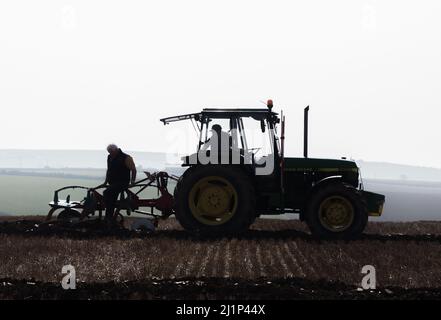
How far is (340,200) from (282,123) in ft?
6.35

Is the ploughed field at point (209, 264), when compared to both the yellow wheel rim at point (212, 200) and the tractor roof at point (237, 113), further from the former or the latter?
the tractor roof at point (237, 113)

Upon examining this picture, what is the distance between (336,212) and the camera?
10.7 metres

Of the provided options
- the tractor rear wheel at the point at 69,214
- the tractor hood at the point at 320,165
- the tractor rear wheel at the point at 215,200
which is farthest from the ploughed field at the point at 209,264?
the tractor hood at the point at 320,165

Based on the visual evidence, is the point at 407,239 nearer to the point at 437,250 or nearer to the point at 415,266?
the point at 437,250

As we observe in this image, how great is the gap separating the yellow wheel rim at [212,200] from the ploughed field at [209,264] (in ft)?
1.61

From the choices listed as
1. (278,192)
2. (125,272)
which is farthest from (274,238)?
(125,272)

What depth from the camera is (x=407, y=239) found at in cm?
1112

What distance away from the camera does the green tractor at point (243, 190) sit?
415 inches

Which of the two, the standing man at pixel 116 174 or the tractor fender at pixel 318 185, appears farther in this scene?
the standing man at pixel 116 174

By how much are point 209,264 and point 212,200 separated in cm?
292

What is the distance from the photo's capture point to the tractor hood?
11.1 metres
